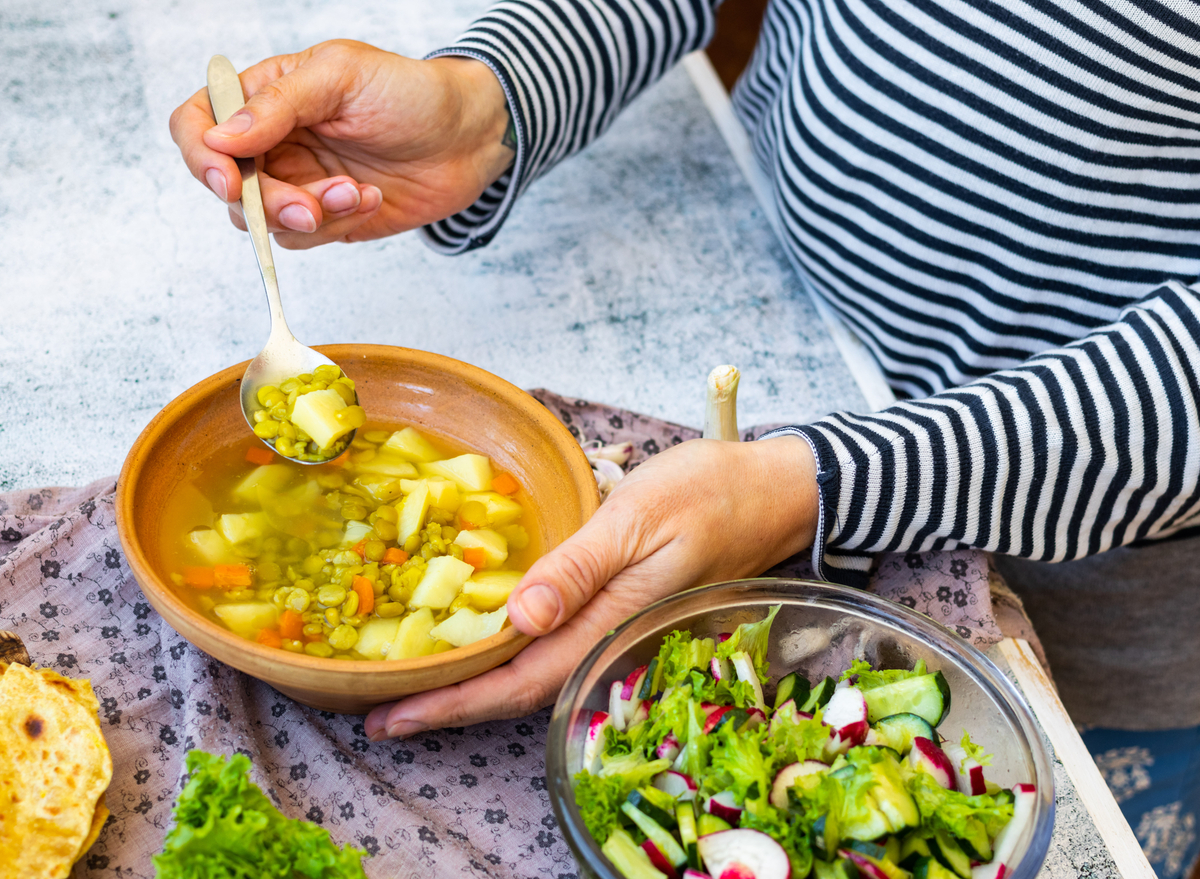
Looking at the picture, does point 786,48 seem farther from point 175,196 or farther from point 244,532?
point 244,532

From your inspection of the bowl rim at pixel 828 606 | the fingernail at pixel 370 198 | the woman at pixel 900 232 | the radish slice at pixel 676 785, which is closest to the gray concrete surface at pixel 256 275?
the woman at pixel 900 232

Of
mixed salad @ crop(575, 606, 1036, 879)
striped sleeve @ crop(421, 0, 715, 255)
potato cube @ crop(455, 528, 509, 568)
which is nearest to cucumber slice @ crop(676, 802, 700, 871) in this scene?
mixed salad @ crop(575, 606, 1036, 879)

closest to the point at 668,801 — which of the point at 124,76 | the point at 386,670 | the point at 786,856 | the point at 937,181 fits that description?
the point at 786,856

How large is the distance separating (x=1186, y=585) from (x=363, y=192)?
5.35 ft

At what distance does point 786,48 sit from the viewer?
5.91 feet

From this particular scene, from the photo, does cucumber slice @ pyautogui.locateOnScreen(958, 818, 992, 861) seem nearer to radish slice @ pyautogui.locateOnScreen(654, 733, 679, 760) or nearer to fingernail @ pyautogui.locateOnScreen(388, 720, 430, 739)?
radish slice @ pyautogui.locateOnScreen(654, 733, 679, 760)

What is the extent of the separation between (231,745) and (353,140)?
0.93 meters

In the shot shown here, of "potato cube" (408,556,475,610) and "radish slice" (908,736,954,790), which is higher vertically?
"radish slice" (908,736,954,790)

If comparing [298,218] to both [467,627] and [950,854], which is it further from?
[950,854]

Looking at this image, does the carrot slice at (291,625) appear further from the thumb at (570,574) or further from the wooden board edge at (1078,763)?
the wooden board edge at (1078,763)

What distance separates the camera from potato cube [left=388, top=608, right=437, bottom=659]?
3.36 ft

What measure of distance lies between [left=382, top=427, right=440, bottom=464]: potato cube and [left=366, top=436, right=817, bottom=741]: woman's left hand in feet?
0.93

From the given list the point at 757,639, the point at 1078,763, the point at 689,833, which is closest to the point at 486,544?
the point at 757,639

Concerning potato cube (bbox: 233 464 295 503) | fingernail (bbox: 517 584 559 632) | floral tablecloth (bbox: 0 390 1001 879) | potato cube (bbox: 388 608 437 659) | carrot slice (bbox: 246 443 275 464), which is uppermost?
fingernail (bbox: 517 584 559 632)
